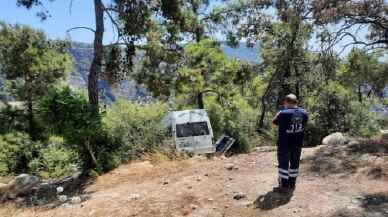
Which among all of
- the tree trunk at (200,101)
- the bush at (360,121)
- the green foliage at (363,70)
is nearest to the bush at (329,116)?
the bush at (360,121)

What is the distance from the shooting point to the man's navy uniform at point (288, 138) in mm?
7797

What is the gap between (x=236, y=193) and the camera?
26.9 ft

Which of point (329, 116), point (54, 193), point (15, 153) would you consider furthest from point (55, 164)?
point (329, 116)

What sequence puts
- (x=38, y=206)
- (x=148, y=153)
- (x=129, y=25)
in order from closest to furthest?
(x=38, y=206) < (x=148, y=153) < (x=129, y=25)

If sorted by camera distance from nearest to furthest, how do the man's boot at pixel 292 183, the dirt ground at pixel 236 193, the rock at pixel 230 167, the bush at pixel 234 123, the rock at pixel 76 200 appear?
the dirt ground at pixel 236 193 → the man's boot at pixel 292 183 → the rock at pixel 76 200 → the rock at pixel 230 167 → the bush at pixel 234 123

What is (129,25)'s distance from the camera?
14.7 metres

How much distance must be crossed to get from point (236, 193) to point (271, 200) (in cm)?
77

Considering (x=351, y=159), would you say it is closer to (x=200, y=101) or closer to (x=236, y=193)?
(x=236, y=193)

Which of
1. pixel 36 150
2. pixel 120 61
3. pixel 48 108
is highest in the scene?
pixel 120 61

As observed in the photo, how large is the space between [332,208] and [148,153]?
7482 millimetres

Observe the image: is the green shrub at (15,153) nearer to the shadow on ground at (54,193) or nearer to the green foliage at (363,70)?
the shadow on ground at (54,193)

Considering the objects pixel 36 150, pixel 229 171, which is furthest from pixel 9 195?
pixel 36 150

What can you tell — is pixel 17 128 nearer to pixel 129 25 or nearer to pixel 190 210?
pixel 129 25

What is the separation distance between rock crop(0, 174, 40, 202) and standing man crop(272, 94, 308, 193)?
6.77 meters
